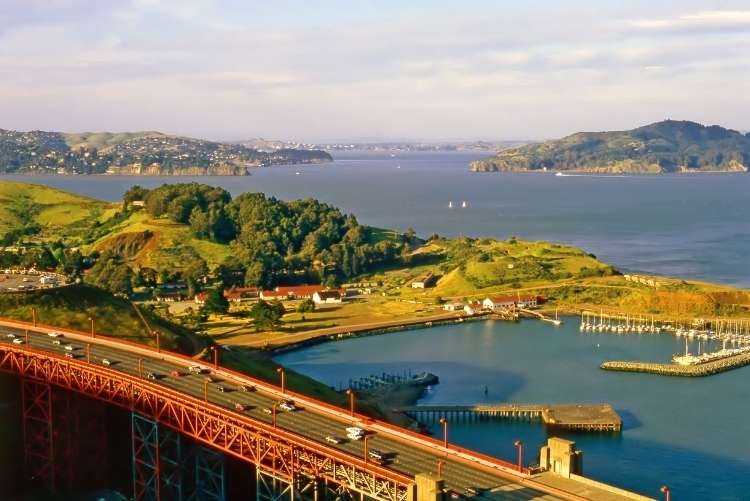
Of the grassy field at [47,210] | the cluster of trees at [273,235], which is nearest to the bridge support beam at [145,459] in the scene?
the cluster of trees at [273,235]

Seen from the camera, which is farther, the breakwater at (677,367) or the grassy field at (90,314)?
the breakwater at (677,367)

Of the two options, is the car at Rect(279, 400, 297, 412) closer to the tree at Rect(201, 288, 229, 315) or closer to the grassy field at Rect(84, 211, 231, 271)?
the tree at Rect(201, 288, 229, 315)

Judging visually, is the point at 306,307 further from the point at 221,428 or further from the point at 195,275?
the point at 221,428

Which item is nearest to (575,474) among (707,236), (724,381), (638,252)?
(724,381)

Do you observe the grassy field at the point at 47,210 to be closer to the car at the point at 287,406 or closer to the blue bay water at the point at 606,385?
the blue bay water at the point at 606,385

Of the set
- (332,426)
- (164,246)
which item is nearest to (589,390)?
(332,426)
